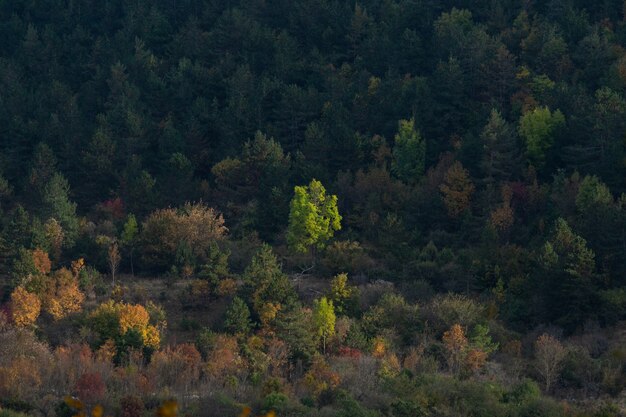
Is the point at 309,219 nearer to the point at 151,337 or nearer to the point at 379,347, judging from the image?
the point at 379,347

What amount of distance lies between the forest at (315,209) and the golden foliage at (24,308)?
22 centimetres

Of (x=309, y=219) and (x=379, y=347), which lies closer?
(x=379, y=347)

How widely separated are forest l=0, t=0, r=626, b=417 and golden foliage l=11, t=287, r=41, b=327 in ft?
0.71

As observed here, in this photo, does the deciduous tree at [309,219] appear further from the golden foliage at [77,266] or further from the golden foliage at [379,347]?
the golden foliage at [379,347]

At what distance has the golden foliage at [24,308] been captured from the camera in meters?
68.3

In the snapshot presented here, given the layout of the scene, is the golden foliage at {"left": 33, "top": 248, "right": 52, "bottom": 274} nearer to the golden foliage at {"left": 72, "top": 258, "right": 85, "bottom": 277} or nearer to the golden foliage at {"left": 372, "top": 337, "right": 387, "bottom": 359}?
the golden foliage at {"left": 72, "top": 258, "right": 85, "bottom": 277}

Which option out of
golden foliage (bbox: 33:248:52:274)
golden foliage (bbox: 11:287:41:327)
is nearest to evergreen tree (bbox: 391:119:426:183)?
golden foliage (bbox: 33:248:52:274)

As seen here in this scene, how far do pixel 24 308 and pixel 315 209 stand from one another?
2034cm

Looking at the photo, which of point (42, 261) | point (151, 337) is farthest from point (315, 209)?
point (151, 337)

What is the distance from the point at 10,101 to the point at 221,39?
20134 mm

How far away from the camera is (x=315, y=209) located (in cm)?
8081

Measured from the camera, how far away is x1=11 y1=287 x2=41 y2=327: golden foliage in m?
68.3

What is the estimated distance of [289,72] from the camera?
111375 mm

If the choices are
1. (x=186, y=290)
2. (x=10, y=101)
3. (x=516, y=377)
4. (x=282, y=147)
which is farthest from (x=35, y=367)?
(x=10, y=101)
